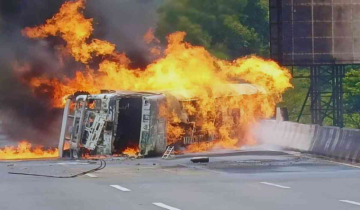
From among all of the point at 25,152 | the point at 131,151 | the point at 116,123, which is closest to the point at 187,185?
the point at 116,123

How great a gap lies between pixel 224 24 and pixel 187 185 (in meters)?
46.7

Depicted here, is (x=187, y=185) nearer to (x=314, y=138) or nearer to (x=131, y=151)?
(x=131, y=151)

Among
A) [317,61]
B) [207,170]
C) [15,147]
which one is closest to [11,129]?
[15,147]

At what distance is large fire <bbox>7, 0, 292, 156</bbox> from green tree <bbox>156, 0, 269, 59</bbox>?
17152 mm

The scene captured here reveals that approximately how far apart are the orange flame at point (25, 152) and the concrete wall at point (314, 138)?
799 centimetres

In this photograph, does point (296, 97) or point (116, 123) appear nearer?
point (116, 123)

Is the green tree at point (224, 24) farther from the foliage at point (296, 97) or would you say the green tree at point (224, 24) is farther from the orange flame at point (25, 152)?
the orange flame at point (25, 152)

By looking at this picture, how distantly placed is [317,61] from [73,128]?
43.1 feet

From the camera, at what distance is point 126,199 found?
18.1 m

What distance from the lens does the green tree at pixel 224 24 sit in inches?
2346

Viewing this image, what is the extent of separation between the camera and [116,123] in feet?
104

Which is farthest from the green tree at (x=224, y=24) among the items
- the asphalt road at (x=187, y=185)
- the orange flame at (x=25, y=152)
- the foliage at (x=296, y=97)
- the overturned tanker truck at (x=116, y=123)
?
the asphalt road at (x=187, y=185)

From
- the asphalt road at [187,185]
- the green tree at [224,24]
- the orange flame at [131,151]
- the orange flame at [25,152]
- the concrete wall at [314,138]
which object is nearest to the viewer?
the asphalt road at [187,185]

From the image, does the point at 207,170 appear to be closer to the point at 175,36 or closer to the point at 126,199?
the point at 126,199
